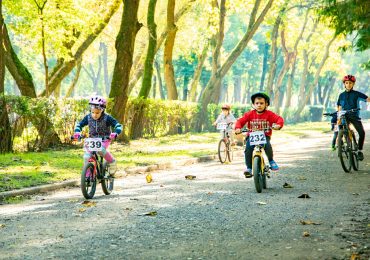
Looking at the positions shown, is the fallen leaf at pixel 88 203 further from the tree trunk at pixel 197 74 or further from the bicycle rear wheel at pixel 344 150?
the tree trunk at pixel 197 74

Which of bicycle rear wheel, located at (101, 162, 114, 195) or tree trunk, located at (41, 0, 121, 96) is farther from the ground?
tree trunk, located at (41, 0, 121, 96)

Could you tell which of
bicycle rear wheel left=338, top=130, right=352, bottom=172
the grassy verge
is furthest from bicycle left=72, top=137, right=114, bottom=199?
bicycle rear wheel left=338, top=130, right=352, bottom=172

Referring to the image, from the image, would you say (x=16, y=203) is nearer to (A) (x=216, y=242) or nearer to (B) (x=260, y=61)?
(A) (x=216, y=242)

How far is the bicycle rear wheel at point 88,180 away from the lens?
31.7 ft

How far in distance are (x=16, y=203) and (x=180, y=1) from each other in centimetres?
3111

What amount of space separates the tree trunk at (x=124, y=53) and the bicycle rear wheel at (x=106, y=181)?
11181 mm

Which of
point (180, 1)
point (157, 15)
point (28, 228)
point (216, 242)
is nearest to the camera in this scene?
point (216, 242)

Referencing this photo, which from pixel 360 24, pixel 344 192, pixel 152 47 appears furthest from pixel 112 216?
pixel 152 47

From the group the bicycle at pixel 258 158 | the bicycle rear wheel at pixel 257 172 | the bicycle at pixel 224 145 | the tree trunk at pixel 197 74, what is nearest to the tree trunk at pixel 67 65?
the bicycle at pixel 224 145

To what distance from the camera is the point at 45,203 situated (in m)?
9.82

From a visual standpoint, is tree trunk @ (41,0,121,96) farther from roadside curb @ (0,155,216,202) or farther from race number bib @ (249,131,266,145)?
race number bib @ (249,131,266,145)

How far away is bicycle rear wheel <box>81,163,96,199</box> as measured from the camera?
967 cm

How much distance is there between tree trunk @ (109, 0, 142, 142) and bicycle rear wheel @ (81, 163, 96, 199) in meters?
11.7

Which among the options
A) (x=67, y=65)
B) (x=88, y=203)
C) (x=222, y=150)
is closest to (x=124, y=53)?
(x=222, y=150)
